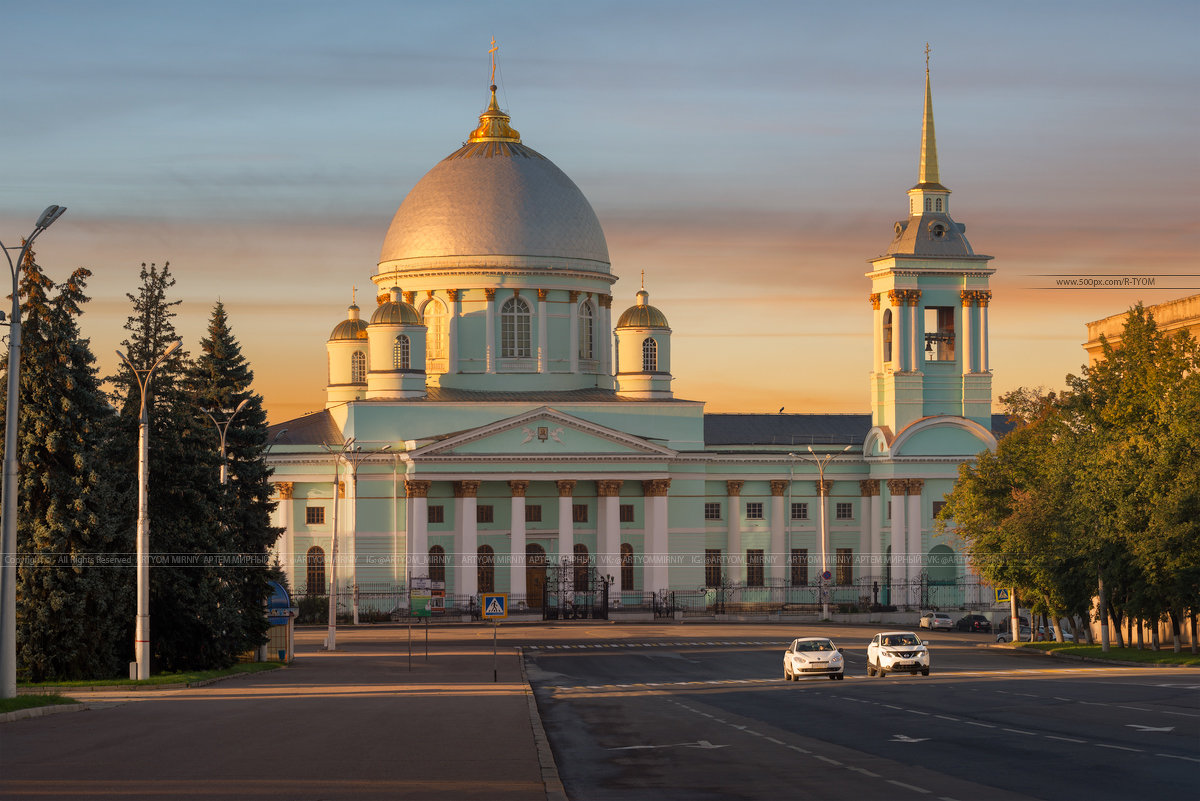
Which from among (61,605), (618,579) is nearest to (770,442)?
(618,579)

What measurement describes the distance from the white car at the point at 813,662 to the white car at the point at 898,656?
1.30 metres

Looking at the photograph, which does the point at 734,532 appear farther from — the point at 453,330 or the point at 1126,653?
the point at 1126,653

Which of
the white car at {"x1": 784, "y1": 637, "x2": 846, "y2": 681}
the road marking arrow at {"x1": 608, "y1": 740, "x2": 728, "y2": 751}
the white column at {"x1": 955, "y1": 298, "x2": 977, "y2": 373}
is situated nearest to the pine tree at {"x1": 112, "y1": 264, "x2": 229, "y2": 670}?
the white car at {"x1": 784, "y1": 637, "x2": 846, "y2": 681}

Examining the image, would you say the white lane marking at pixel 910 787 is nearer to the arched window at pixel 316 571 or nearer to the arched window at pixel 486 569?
the arched window at pixel 486 569

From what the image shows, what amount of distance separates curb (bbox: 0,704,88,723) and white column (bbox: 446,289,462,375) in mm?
67952

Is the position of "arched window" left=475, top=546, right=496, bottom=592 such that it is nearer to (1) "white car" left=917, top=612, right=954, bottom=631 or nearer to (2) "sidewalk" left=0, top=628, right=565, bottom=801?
(1) "white car" left=917, top=612, right=954, bottom=631

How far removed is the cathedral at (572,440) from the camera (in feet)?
314

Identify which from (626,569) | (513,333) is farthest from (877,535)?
(513,333)

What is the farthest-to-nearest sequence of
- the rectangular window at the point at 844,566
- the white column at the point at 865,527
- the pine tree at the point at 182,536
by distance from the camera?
the rectangular window at the point at 844,566 < the white column at the point at 865,527 < the pine tree at the point at 182,536

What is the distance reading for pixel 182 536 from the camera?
166 ft

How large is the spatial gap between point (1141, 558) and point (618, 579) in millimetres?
42872

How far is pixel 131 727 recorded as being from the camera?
3070cm

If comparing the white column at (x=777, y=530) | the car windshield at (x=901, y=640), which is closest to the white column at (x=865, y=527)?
the white column at (x=777, y=530)

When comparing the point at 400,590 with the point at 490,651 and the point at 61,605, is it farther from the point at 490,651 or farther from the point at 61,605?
the point at 61,605
